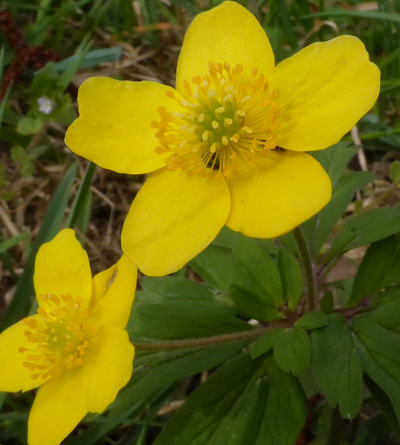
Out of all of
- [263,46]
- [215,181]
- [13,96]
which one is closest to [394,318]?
[215,181]

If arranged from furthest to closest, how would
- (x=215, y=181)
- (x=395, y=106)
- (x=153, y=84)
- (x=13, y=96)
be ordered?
(x=13, y=96), (x=395, y=106), (x=153, y=84), (x=215, y=181)

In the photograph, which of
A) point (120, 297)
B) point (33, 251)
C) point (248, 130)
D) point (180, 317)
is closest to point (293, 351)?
point (180, 317)

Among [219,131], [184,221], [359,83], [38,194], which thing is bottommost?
[38,194]

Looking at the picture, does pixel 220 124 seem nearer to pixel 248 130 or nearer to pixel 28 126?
pixel 248 130

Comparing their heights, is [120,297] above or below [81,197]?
above

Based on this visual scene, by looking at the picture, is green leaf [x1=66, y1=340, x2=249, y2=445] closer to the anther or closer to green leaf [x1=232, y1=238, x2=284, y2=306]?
green leaf [x1=232, y1=238, x2=284, y2=306]

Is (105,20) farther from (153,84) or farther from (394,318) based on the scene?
(394,318)
